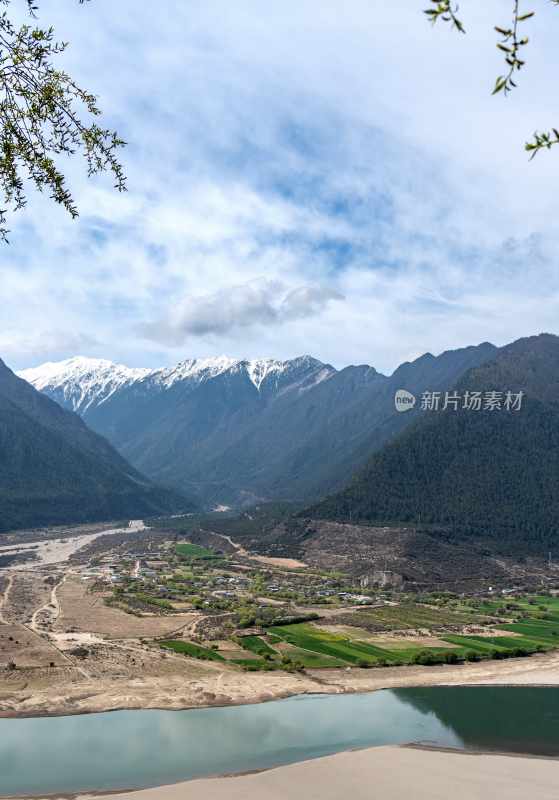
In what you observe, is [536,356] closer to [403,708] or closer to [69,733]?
[403,708]

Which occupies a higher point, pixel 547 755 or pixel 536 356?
pixel 536 356

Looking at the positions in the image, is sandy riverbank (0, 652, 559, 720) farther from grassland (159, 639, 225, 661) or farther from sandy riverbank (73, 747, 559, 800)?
sandy riverbank (73, 747, 559, 800)

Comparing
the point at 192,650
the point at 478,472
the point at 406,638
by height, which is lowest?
the point at 406,638

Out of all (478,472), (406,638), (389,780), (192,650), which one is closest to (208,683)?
(192,650)

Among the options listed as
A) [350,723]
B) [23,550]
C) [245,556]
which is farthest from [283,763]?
[23,550]

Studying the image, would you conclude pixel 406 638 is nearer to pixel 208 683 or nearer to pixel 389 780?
pixel 208 683

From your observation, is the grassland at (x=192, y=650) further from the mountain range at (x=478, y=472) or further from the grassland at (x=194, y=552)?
the mountain range at (x=478, y=472)
